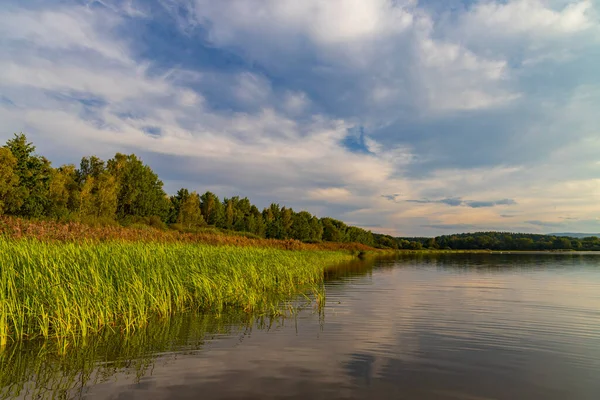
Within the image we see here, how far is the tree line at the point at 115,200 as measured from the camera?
47250 mm

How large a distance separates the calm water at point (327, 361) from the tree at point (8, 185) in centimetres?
4382

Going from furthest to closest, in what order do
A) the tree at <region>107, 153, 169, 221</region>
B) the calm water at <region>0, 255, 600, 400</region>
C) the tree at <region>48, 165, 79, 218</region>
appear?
the tree at <region>107, 153, 169, 221</region>, the tree at <region>48, 165, 79, 218</region>, the calm water at <region>0, 255, 600, 400</region>

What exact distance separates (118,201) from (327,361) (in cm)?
7282

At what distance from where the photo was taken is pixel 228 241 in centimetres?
3075

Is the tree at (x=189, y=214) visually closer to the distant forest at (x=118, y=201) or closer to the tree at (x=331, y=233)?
the distant forest at (x=118, y=201)

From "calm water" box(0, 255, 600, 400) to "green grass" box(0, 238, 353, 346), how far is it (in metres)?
0.76

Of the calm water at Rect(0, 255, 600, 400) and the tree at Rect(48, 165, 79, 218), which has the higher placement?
the tree at Rect(48, 165, 79, 218)

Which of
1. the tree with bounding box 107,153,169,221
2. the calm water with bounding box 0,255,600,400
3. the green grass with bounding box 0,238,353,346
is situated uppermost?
the tree with bounding box 107,153,169,221

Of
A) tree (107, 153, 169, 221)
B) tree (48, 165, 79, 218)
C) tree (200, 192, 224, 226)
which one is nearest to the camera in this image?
tree (48, 165, 79, 218)

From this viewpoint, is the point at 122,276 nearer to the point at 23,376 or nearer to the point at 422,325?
the point at 23,376

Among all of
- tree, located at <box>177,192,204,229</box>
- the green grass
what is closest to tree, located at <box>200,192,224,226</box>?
tree, located at <box>177,192,204,229</box>

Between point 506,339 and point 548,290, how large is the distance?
13.7 meters

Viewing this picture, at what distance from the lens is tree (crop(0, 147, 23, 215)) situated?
40688 millimetres

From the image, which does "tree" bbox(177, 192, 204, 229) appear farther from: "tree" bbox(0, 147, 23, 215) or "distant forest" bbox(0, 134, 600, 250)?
"tree" bbox(0, 147, 23, 215)
